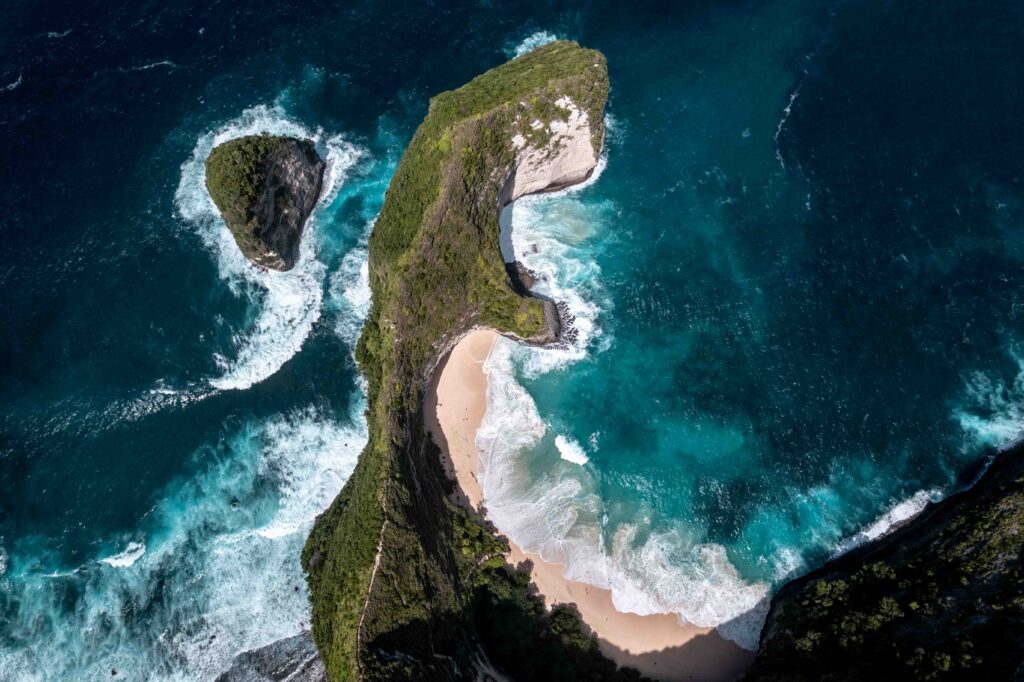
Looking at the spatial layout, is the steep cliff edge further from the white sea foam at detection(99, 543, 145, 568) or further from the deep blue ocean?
the white sea foam at detection(99, 543, 145, 568)

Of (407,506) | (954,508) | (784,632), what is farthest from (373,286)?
(954,508)

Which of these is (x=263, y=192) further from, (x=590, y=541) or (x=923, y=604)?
(x=923, y=604)

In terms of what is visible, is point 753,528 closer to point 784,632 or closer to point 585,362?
point 784,632

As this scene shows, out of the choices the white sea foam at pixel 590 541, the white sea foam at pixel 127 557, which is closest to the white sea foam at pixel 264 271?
the white sea foam at pixel 127 557

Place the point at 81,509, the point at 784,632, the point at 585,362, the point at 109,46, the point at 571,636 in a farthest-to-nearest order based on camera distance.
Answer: the point at 109,46
the point at 585,362
the point at 81,509
the point at 571,636
the point at 784,632

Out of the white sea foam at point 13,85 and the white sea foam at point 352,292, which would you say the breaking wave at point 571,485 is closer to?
the white sea foam at point 352,292

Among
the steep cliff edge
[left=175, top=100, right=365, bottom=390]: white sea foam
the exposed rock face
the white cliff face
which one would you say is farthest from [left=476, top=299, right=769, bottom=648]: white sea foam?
[left=175, top=100, right=365, bottom=390]: white sea foam
